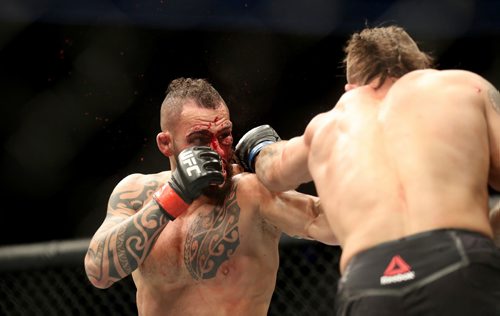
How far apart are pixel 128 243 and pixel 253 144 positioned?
0.41 metres

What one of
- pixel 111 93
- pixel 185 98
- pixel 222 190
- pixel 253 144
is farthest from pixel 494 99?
pixel 111 93

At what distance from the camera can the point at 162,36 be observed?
2.89m

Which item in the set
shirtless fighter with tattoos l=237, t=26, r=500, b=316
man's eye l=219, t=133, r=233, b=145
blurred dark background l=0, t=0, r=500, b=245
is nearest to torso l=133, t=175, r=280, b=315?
man's eye l=219, t=133, r=233, b=145

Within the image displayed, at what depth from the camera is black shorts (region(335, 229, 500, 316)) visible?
1.25 metres

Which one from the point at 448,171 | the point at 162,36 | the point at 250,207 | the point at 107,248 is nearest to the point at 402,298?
the point at 448,171

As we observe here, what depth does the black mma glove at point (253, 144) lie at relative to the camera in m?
1.87

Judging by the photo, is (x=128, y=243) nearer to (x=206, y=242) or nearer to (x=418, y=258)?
(x=206, y=242)

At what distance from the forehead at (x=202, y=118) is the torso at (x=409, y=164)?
0.49 meters

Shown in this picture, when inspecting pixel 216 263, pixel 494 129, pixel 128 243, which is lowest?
pixel 216 263

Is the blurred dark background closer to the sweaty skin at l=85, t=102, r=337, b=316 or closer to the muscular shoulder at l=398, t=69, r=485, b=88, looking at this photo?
the sweaty skin at l=85, t=102, r=337, b=316

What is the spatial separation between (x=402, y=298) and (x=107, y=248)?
0.86 metres

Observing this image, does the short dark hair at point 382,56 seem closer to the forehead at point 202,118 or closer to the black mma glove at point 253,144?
the black mma glove at point 253,144

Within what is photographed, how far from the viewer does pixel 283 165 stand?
169 centimetres

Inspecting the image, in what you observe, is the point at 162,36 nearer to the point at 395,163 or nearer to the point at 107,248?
the point at 107,248
